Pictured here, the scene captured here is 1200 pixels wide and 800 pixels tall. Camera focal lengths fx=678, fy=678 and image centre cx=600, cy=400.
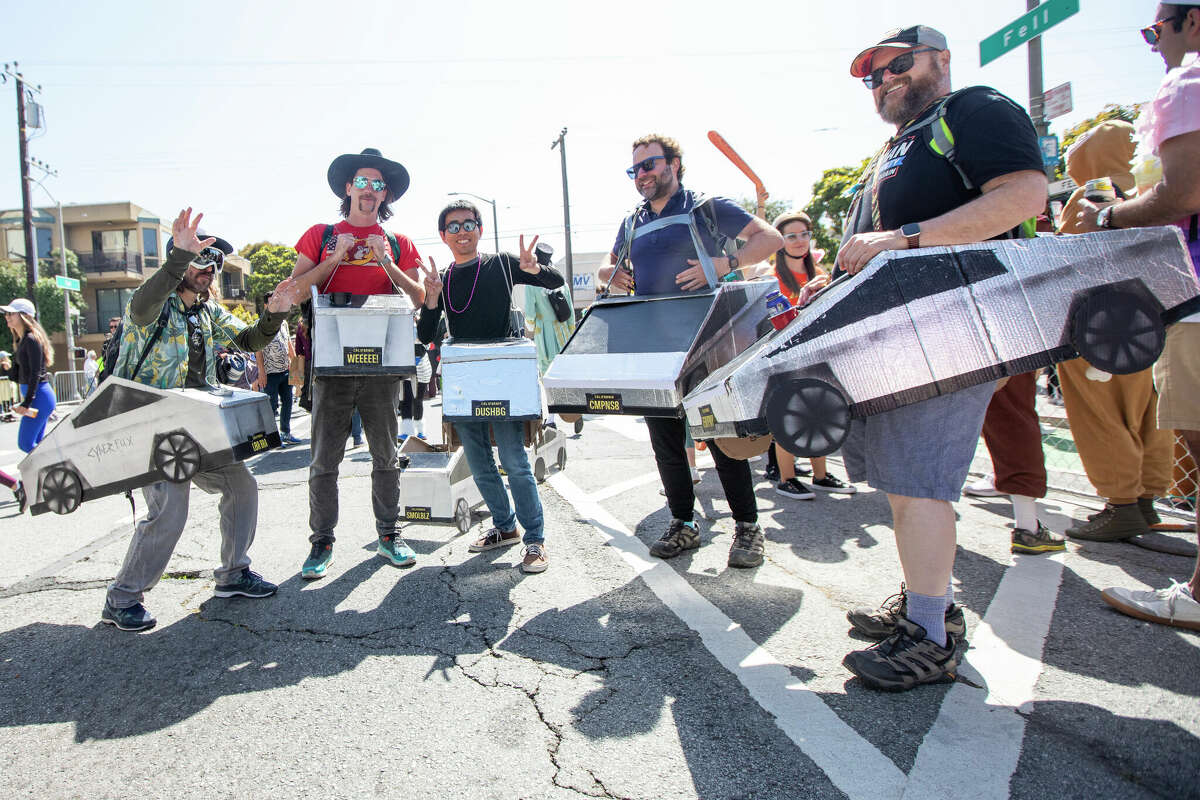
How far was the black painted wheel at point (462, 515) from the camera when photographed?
4.36 meters

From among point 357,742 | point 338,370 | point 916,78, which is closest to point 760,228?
point 916,78

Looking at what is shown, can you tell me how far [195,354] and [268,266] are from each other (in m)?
54.7

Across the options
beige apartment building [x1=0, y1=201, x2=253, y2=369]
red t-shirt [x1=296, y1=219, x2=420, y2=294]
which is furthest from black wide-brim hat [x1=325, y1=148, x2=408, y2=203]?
beige apartment building [x1=0, y1=201, x2=253, y2=369]

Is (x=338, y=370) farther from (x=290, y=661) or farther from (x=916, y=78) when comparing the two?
(x=916, y=78)

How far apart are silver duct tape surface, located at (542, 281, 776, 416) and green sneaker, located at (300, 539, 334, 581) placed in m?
1.83

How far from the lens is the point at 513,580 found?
3.65 m

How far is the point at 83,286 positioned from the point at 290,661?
1955 inches

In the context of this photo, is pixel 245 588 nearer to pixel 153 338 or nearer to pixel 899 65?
pixel 153 338

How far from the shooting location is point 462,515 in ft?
14.5

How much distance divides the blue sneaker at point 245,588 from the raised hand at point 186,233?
1.65 m

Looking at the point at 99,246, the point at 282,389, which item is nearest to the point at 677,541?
the point at 282,389

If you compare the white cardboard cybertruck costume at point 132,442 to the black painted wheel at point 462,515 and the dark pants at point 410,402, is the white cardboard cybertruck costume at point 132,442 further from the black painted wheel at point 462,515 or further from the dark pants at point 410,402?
the dark pants at point 410,402

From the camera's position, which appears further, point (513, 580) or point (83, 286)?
point (83, 286)

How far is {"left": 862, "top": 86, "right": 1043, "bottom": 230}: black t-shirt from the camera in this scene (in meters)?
2.21
